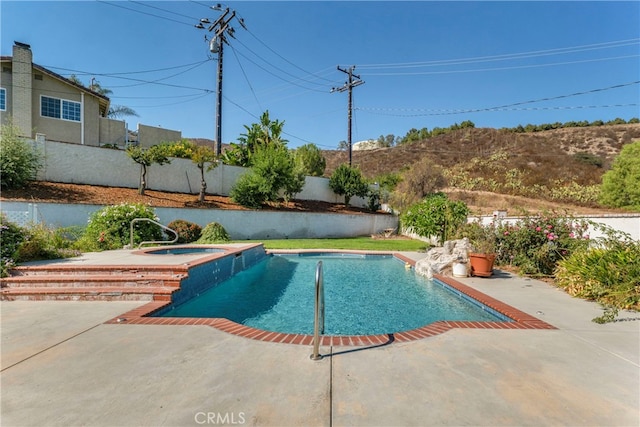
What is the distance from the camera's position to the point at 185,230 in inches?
545

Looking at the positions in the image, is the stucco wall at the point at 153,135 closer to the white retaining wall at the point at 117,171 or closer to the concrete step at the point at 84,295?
the white retaining wall at the point at 117,171

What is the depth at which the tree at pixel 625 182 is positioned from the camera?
70.7ft

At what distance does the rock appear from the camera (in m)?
8.20

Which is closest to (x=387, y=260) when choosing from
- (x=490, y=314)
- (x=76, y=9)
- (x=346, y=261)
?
(x=346, y=261)

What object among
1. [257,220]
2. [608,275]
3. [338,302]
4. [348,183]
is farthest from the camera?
[348,183]

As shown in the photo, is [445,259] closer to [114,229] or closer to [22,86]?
[114,229]

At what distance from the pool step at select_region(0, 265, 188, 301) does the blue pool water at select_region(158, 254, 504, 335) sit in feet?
1.81

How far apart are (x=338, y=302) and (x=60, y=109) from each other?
2421cm

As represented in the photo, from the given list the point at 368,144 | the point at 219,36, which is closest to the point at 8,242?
the point at 219,36

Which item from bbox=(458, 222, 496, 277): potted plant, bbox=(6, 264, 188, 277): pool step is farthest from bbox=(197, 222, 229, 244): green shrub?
bbox=(458, 222, 496, 277): potted plant

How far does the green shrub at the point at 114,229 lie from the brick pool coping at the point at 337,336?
6988mm

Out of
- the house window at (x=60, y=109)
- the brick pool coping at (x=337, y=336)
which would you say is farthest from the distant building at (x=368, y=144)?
the brick pool coping at (x=337, y=336)

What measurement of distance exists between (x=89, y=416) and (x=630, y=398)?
4.06 metres

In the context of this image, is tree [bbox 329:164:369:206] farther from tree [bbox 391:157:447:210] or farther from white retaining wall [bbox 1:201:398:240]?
tree [bbox 391:157:447:210]
